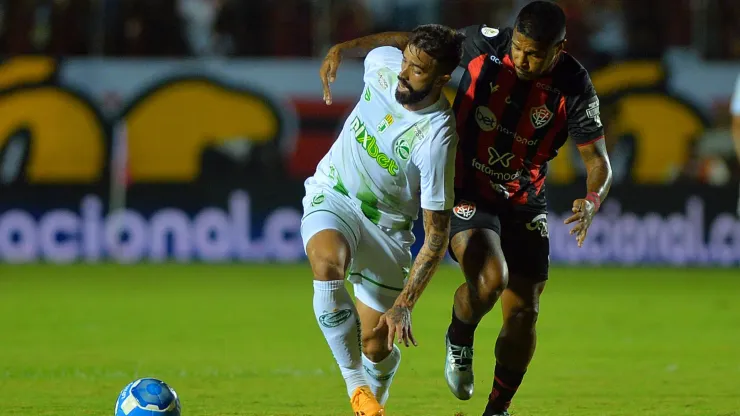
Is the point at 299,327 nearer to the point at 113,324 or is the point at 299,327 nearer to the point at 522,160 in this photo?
the point at 113,324

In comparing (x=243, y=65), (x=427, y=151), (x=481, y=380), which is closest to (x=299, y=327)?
(x=481, y=380)

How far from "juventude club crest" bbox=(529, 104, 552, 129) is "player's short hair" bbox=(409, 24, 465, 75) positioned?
0.71 m

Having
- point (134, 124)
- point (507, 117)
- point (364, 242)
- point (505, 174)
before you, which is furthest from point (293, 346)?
point (134, 124)

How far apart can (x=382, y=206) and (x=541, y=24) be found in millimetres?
1308

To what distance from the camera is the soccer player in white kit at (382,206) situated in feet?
20.9

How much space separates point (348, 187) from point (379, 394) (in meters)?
1.25

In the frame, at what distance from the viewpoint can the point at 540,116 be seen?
6.95m

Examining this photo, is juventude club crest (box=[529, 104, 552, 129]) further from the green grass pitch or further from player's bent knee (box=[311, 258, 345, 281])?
the green grass pitch

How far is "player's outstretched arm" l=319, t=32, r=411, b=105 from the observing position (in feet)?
23.0

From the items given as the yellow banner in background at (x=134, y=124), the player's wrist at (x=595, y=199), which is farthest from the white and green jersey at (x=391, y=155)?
the yellow banner in background at (x=134, y=124)

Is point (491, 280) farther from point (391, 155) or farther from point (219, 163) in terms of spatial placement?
point (219, 163)

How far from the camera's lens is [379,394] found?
7.20 meters

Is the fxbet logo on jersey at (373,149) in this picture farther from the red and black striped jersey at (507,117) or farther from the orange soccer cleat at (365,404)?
the orange soccer cleat at (365,404)

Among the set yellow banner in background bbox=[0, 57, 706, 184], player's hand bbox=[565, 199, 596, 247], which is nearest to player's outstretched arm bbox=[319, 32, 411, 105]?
player's hand bbox=[565, 199, 596, 247]
